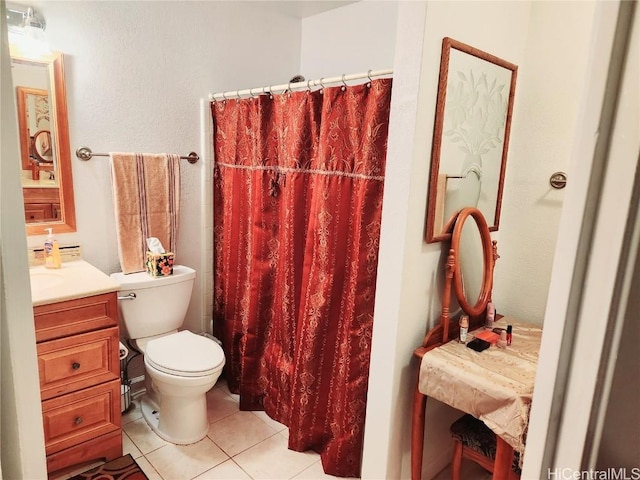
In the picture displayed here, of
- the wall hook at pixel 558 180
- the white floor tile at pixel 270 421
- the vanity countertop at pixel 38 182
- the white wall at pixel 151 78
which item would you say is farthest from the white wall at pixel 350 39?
the white floor tile at pixel 270 421

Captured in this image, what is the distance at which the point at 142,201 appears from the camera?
234 centimetres

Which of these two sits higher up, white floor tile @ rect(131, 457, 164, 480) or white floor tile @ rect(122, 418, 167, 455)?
white floor tile @ rect(131, 457, 164, 480)

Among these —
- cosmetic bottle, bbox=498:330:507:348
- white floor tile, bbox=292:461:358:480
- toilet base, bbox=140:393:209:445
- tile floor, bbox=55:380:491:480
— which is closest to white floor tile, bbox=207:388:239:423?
tile floor, bbox=55:380:491:480

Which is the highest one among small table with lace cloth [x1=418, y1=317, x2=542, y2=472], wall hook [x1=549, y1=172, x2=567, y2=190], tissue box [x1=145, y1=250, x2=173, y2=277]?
wall hook [x1=549, y1=172, x2=567, y2=190]

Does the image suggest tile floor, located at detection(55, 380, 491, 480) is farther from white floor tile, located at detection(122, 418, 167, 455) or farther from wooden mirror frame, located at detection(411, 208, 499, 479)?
wooden mirror frame, located at detection(411, 208, 499, 479)

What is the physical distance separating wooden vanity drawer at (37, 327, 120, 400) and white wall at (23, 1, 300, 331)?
56 centimetres

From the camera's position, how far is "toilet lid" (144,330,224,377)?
6.63ft

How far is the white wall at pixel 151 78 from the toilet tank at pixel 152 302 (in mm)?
256

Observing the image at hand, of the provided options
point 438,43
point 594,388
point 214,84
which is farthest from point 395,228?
point 214,84

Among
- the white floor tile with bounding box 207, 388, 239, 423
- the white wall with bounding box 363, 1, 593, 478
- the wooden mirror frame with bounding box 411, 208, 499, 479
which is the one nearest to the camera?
the white wall with bounding box 363, 1, 593, 478

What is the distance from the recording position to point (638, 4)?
40cm

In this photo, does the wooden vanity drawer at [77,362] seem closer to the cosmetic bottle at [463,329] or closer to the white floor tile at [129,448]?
the white floor tile at [129,448]

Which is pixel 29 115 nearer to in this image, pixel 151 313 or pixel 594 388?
pixel 151 313

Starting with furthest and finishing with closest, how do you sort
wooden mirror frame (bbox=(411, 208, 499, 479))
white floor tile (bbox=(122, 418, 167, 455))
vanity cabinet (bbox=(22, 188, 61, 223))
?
1. white floor tile (bbox=(122, 418, 167, 455))
2. vanity cabinet (bbox=(22, 188, 61, 223))
3. wooden mirror frame (bbox=(411, 208, 499, 479))
